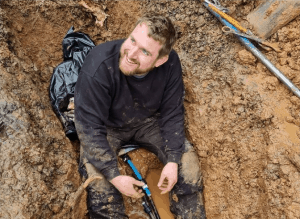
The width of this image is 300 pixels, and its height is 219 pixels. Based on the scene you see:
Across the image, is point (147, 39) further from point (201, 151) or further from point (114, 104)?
point (201, 151)

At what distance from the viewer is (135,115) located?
8.32ft

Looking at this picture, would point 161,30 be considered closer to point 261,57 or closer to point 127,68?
point 127,68

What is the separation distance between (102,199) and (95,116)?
0.69 m

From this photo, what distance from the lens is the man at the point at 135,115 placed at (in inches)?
82.7

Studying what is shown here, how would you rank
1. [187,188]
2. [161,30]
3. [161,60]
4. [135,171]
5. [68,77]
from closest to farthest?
[161,30] < [161,60] < [187,188] < [135,171] < [68,77]

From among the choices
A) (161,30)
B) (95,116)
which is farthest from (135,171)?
(161,30)

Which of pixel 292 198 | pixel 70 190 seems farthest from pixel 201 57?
pixel 70 190

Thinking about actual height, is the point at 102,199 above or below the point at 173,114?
below

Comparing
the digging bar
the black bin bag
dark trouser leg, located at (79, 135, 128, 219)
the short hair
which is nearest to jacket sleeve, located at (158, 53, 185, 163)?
the short hair

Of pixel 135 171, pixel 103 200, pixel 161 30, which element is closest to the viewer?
pixel 161 30

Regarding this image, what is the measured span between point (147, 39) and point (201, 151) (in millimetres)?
1222

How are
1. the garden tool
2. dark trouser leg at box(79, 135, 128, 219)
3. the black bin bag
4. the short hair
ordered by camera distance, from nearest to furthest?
the short hair < dark trouser leg at box(79, 135, 128, 219) < the garden tool < the black bin bag

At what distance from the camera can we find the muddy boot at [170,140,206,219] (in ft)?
8.14

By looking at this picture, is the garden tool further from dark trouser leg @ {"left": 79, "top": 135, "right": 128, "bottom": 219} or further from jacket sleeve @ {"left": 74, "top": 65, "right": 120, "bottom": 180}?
jacket sleeve @ {"left": 74, "top": 65, "right": 120, "bottom": 180}
